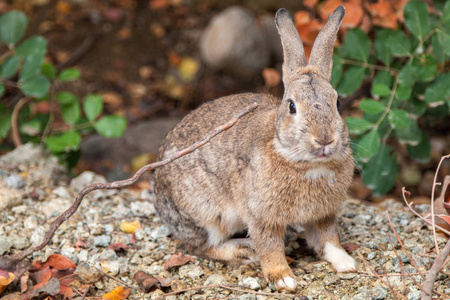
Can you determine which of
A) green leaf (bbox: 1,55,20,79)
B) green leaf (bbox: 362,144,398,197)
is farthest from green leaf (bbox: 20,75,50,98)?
green leaf (bbox: 362,144,398,197)

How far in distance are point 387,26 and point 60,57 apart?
20.6 ft

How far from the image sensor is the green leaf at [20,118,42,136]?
6.71 m

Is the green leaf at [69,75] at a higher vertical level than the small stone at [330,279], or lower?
higher

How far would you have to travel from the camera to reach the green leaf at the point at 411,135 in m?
5.66

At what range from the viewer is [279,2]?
10375 mm

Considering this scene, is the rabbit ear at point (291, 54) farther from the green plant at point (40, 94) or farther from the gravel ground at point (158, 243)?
the green plant at point (40, 94)

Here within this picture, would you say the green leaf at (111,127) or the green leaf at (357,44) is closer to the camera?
the green leaf at (357,44)

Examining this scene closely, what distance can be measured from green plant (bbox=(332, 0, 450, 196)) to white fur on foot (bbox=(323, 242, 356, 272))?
106 cm

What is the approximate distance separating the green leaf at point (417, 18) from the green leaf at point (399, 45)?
16 cm

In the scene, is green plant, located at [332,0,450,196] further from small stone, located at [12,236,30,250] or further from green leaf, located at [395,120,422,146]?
small stone, located at [12,236,30,250]

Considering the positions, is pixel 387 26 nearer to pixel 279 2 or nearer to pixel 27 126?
pixel 27 126

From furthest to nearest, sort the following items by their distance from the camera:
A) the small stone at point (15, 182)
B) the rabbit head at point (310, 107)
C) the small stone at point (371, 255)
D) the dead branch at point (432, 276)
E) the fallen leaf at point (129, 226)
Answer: the small stone at point (15, 182) → the fallen leaf at point (129, 226) → the small stone at point (371, 255) → the rabbit head at point (310, 107) → the dead branch at point (432, 276)

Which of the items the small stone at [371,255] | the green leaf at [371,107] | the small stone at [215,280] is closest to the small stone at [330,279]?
the small stone at [371,255]

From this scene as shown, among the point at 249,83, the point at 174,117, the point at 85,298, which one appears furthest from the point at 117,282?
the point at 249,83
